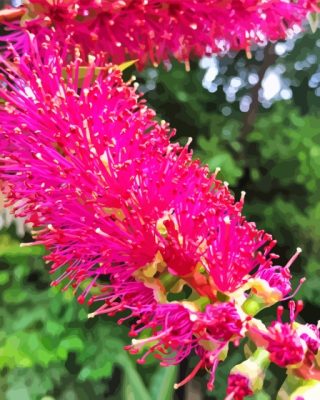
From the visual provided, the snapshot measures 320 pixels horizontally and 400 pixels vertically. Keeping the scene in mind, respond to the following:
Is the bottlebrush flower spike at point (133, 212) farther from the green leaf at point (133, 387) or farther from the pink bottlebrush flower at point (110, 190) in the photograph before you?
the green leaf at point (133, 387)

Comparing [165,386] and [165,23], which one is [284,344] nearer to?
[165,23]

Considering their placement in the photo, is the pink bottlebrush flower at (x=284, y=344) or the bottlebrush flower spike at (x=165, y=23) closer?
Answer: the pink bottlebrush flower at (x=284, y=344)

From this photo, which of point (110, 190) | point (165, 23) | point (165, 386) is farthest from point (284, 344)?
point (165, 386)

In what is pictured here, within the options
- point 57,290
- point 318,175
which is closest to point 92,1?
point 57,290

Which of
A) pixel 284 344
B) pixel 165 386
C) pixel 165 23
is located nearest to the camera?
pixel 284 344

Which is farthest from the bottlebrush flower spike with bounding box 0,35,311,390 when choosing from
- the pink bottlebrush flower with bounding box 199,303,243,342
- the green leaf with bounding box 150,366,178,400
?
the green leaf with bounding box 150,366,178,400

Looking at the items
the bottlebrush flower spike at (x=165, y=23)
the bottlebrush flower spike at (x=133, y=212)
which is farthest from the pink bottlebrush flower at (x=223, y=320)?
the bottlebrush flower spike at (x=165, y=23)
